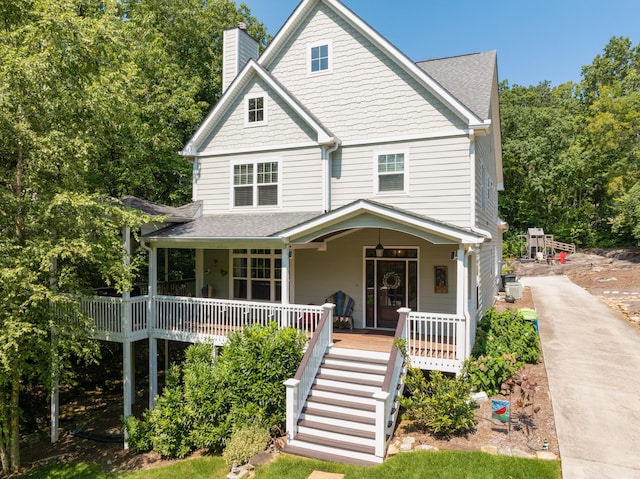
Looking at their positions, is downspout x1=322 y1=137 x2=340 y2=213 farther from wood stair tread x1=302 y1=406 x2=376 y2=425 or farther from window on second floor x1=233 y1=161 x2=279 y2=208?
wood stair tread x1=302 y1=406 x2=376 y2=425

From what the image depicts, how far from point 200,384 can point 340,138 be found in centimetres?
789

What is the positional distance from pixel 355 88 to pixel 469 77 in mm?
3919

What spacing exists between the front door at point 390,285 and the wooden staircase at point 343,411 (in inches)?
115

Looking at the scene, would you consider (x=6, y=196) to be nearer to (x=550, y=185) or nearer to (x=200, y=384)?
(x=200, y=384)

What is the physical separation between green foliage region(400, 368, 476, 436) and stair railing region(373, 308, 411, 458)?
354mm

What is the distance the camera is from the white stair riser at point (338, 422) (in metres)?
8.03

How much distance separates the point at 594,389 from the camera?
9328mm

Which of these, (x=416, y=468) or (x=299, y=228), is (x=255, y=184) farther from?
(x=416, y=468)

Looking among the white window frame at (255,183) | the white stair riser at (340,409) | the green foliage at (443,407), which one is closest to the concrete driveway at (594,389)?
the green foliage at (443,407)

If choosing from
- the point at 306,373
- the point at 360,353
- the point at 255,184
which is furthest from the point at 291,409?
the point at 255,184

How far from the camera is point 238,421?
8688 millimetres

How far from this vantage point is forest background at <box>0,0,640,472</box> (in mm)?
8656

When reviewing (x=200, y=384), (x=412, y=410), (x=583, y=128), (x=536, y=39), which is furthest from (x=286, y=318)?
(x=583, y=128)

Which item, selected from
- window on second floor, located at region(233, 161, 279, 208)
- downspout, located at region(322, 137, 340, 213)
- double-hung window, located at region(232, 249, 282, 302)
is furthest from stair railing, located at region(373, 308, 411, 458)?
window on second floor, located at region(233, 161, 279, 208)
